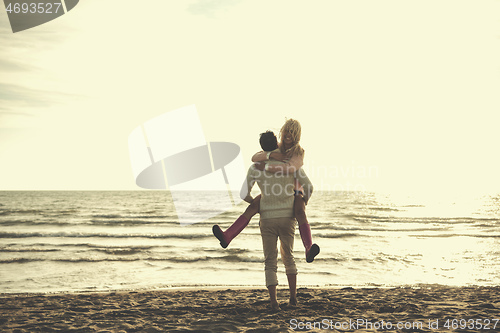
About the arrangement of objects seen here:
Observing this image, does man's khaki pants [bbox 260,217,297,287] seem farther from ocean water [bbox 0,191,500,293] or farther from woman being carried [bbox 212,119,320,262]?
ocean water [bbox 0,191,500,293]

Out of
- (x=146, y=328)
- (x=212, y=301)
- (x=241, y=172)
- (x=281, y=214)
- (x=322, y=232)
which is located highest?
(x=241, y=172)

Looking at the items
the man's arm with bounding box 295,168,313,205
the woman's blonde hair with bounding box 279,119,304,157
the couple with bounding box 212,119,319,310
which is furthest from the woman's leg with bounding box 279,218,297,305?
the woman's blonde hair with bounding box 279,119,304,157

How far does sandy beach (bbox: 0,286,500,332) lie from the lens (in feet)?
13.0

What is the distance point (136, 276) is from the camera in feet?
28.1

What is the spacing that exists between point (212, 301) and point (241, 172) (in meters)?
1.74

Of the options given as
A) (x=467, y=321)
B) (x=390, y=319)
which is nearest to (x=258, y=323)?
(x=390, y=319)

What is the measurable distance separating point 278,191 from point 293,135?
1.99 feet

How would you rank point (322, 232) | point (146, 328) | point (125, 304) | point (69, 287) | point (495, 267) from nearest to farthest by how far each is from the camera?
point (146, 328) → point (125, 304) → point (69, 287) → point (495, 267) → point (322, 232)

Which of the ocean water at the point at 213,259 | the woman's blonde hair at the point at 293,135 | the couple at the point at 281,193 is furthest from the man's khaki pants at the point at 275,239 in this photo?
the ocean water at the point at 213,259

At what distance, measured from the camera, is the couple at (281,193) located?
440 centimetres

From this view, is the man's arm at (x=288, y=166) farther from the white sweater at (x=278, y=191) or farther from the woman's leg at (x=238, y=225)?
the woman's leg at (x=238, y=225)

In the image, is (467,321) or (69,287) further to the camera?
(69,287)

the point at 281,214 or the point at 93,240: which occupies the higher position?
the point at 281,214

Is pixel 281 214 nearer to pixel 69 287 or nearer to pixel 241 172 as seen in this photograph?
pixel 241 172
